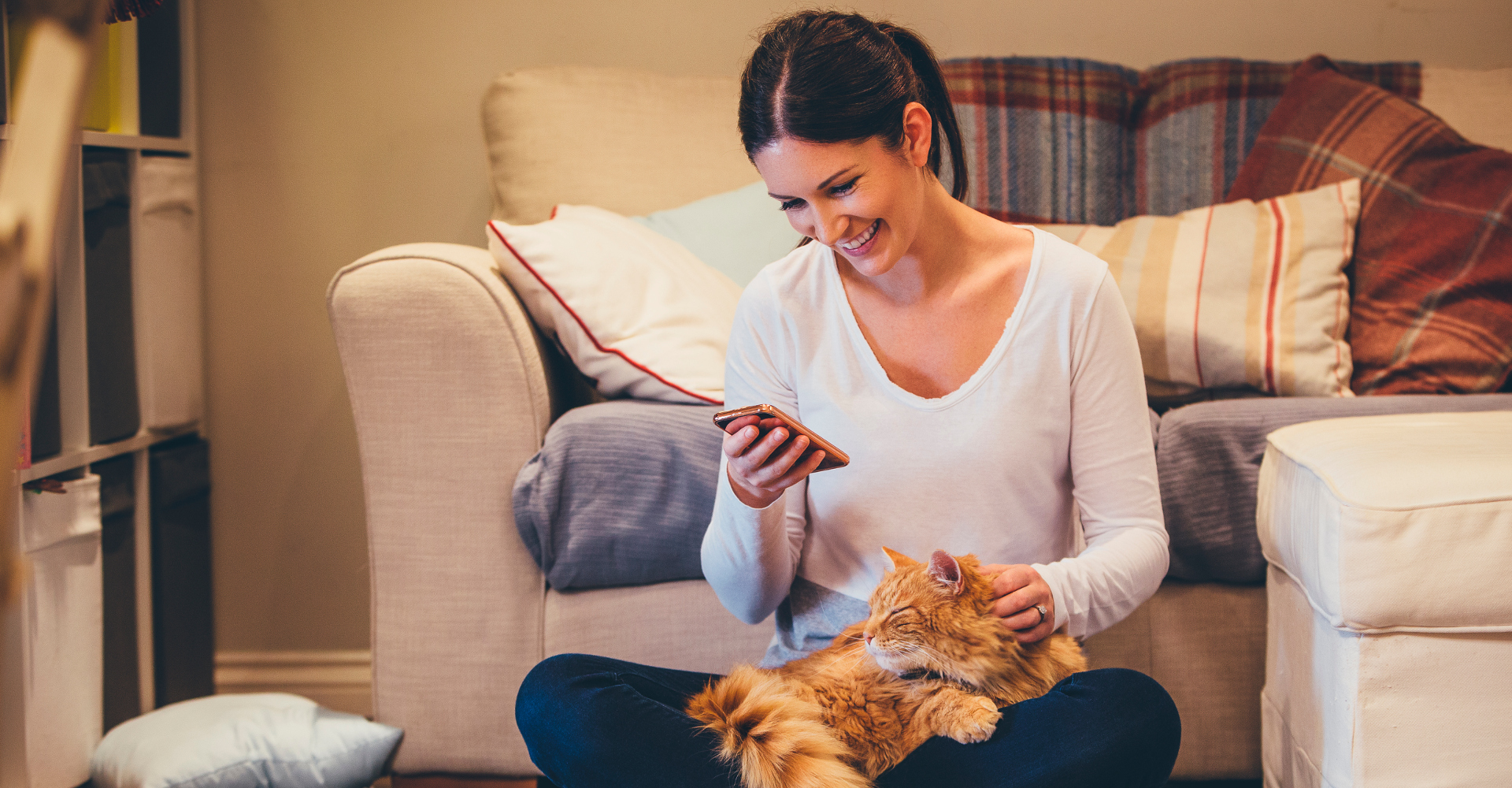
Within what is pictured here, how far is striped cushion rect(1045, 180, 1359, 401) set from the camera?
4.72 ft

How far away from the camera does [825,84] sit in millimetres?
905

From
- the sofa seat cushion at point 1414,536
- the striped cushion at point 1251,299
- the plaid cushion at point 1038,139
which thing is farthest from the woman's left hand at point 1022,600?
the plaid cushion at point 1038,139

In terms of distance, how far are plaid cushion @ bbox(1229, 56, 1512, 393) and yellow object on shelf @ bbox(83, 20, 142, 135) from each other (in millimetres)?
1994

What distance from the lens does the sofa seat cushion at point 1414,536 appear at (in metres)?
0.90

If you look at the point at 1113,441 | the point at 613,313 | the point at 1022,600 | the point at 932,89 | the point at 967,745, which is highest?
the point at 932,89

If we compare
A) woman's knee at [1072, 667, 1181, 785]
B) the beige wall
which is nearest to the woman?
woman's knee at [1072, 667, 1181, 785]

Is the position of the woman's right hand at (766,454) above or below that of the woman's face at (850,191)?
below

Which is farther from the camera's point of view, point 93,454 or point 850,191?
point 93,454

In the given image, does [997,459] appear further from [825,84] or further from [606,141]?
[606,141]

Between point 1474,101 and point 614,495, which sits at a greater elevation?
point 1474,101

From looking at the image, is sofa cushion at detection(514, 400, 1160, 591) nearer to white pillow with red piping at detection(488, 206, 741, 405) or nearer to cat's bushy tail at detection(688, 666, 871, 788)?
white pillow with red piping at detection(488, 206, 741, 405)

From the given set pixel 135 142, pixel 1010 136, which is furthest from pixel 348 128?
pixel 1010 136

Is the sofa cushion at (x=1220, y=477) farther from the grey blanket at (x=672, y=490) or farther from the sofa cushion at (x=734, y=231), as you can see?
the sofa cushion at (x=734, y=231)

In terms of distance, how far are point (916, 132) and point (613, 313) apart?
0.54m
